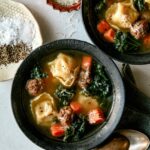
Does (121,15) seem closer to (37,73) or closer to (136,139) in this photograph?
(37,73)

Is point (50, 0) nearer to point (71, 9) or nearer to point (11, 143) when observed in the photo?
point (71, 9)

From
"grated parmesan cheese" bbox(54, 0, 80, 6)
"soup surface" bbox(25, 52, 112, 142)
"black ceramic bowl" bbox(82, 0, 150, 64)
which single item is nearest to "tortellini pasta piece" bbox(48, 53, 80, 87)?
"soup surface" bbox(25, 52, 112, 142)

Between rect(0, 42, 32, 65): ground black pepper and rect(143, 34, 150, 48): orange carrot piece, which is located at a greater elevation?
rect(143, 34, 150, 48): orange carrot piece

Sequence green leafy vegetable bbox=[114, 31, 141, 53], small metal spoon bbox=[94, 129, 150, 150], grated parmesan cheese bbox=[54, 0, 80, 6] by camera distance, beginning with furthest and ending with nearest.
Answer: grated parmesan cheese bbox=[54, 0, 80, 6] < small metal spoon bbox=[94, 129, 150, 150] < green leafy vegetable bbox=[114, 31, 141, 53]

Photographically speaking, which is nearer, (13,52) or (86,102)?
(86,102)

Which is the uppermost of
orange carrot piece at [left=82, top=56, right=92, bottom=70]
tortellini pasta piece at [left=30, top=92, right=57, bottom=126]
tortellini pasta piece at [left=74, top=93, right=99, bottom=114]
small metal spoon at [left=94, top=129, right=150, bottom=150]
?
orange carrot piece at [left=82, top=56, right=92, bottom=70]

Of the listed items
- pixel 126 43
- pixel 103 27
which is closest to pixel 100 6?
pixel 103 27

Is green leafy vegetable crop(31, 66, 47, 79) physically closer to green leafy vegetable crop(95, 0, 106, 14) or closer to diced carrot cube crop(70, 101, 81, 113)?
diced carrot cube crop(70, 101, 81, 113)
